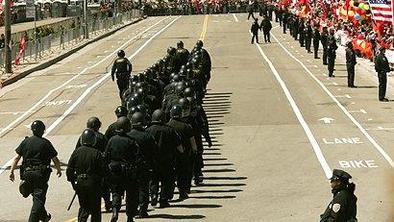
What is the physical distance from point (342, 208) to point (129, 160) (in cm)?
465

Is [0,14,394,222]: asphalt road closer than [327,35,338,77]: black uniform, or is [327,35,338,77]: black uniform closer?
[0,14,394,222]: asphalt road

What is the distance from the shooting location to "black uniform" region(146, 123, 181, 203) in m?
16.2

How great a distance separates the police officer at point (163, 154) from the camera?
53.3ft

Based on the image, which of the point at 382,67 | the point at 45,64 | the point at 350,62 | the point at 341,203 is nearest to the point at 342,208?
the point at 341,203

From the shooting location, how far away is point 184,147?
17203 mm

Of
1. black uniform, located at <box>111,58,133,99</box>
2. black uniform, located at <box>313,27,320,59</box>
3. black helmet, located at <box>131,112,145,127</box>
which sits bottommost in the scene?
black uniform, located at <box>313,27,320,59</box>

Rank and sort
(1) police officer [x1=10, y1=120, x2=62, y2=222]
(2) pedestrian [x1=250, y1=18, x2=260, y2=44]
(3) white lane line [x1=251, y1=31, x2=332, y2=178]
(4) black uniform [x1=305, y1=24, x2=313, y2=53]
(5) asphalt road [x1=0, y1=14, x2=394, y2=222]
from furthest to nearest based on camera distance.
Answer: (2) pedestrian [x1=250, y1=18, x2=260, y2=44] < (4) black uniform [x1=305, y1=24, x2=313, y2=53] < (3) white lane line [x1=251, y1=31, x2=332, y2=178] < (5) asphalt road [x1=0, y1=14, x2=394, y2=222] < (1) police officer [x1=10, y1=120, x2=62, y2=222]

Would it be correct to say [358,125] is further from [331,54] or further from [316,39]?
[316,39]

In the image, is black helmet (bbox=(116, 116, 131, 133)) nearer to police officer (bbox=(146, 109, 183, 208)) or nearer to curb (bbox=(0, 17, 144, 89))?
police officer (bbox=(146, 109, 183, 208))

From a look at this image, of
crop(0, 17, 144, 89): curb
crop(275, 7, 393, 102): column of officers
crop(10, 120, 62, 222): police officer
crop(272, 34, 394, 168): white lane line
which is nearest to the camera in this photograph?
crop(10, 120, 62, 222): police officer

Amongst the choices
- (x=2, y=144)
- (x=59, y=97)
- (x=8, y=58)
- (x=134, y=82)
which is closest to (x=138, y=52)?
(x=8, y=58)

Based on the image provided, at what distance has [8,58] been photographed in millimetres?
44031

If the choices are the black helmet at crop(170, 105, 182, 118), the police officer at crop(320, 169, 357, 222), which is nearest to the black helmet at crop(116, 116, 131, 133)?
the black helmet at crop(170, 105, 182, 118)

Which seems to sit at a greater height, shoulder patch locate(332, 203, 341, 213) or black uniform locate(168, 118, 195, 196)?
shoulder patch locate(332, 203, 341, 213)
